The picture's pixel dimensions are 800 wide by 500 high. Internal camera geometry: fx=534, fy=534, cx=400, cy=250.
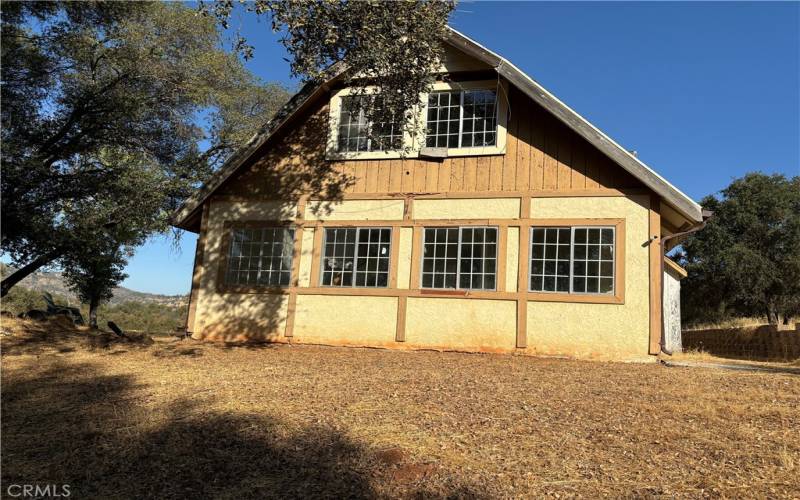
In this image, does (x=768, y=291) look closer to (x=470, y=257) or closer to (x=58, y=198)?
(x=470, y=257)

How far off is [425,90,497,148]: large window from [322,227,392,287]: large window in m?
2.45

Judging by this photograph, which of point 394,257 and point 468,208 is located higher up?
point 468,208

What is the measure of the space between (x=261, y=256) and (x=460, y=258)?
186 inches

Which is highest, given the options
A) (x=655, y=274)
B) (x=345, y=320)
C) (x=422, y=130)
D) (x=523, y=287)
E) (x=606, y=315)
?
(x=422, y=130)

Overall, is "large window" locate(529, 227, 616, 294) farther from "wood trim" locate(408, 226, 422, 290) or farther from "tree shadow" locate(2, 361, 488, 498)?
"tree shadow" locate(2, 361, 488, 498)

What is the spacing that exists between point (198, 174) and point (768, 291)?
26.0m

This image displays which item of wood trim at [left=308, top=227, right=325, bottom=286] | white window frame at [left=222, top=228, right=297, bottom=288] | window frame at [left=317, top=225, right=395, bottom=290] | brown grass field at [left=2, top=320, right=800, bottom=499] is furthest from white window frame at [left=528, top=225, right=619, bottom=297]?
white window frame at [left=222, top=228, right=297, bottom=288]

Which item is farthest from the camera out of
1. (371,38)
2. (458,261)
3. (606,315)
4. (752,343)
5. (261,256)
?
(752,343)

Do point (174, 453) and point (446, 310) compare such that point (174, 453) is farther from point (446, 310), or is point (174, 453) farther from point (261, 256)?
point (261, 256)

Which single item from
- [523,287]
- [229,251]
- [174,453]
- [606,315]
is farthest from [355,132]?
[174,453]

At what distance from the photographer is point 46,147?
13.8 meters

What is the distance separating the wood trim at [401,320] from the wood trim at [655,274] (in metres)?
4.81

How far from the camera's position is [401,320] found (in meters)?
11.4

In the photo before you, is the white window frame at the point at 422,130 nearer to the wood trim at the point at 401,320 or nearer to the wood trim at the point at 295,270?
the wood trim at the point at 295,270
